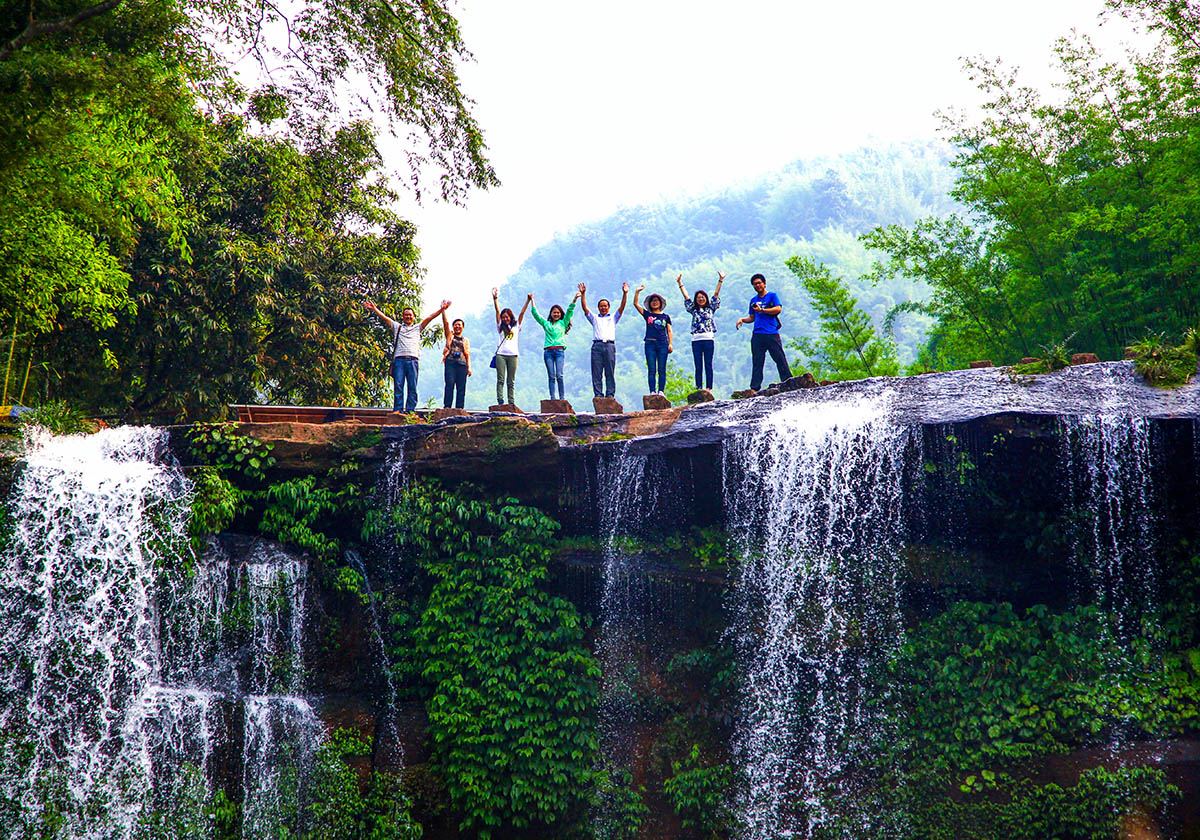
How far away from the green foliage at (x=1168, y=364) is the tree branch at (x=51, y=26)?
1204 centimetres

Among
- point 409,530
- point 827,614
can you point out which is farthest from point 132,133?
point 827,614

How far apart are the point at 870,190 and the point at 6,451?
353 feet

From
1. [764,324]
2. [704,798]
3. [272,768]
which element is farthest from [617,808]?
[764,324]

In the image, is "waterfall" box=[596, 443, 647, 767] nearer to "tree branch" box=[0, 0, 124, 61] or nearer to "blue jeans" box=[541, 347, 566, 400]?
"blue jeans" box=[541, 347, 566, 400]

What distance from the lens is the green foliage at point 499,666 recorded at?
11125mm

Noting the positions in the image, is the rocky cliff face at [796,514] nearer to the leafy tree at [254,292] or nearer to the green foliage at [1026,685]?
the green foliage at [1026,685]

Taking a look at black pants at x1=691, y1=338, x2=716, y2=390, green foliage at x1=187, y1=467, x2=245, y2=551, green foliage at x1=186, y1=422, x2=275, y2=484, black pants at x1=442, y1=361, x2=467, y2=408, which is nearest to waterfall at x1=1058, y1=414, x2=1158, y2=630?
black pants at x1=691, y1=338, x2=716, y2=390

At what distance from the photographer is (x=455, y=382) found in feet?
46.9

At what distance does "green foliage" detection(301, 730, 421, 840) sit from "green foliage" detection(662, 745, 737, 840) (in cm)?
320

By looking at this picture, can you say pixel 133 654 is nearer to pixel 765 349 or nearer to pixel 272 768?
pixel 272 768

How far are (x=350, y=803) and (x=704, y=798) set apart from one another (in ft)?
14.1

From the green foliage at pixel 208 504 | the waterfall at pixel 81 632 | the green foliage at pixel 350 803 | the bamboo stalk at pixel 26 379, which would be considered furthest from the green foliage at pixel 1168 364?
the bamboo stalk at pixel 26 379

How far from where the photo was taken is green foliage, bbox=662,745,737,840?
36.1ft

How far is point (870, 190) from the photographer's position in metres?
107
